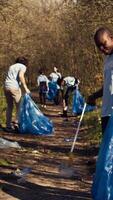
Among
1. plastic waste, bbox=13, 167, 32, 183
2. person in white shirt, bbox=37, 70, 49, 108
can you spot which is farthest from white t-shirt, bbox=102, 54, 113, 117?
person in white shirt, bbox=37, 70, 49, 108

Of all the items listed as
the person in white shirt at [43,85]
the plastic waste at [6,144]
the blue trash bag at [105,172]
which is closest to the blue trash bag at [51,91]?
the person in white shirt at [43,85]

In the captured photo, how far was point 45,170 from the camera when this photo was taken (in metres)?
8.86

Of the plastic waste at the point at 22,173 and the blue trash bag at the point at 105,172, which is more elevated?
the blue trash bag at the point at 105,172

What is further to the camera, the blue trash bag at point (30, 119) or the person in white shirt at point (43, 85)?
the person in white shirt at point (43, 85)

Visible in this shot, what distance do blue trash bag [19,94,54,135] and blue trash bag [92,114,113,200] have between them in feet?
24.5

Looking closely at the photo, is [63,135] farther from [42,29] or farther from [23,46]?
[42,29]

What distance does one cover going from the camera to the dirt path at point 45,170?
719cm

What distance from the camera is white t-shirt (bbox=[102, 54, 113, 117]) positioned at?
21.2 ft

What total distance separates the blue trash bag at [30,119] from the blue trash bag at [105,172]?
748cm

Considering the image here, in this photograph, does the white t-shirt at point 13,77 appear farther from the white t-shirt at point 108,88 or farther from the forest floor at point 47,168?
the white t-shirt at point 108,88

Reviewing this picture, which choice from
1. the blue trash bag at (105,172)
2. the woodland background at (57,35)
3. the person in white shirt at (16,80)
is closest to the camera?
the blue trash bag at (105,172)

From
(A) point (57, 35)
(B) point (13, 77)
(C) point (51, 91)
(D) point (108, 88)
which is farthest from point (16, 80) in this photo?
(A) point (57, 35)

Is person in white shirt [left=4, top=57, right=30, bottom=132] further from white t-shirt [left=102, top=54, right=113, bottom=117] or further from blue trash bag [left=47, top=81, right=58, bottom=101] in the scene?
blue trash bag [left=47, top=81, right=58, bottom=101]

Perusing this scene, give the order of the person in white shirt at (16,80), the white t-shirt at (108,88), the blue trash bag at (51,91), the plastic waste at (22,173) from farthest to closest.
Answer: the blue trash bag at (51,91) < the person in white shirt at (16,80) < the plastic waste at (22,173) < the white t-shirt at (108,88)
